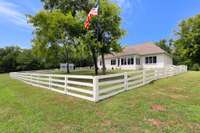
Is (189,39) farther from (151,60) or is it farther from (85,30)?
(85,30)

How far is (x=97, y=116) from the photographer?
5535 millimetres

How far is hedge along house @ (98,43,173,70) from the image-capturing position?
27547 millimetres

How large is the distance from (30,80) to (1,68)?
4080 cm

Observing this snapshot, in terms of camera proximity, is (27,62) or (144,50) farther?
(27,62)

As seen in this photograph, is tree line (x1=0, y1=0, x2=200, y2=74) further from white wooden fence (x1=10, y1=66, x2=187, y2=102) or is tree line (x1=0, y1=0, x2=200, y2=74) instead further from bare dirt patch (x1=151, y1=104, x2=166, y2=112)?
bare dirt patch (x1=151, y1=104, x2=166, y2=112)

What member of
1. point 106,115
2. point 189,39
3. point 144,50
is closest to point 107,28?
point 189,39

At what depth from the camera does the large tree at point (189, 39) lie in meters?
19.3

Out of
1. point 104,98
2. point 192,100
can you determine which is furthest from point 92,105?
point 192,100

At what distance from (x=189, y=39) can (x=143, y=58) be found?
9.85m

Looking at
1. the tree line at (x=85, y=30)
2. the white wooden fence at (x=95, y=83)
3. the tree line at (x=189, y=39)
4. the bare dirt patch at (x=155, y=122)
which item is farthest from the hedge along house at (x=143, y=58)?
the bare dirt patch at (x=155, y=122)

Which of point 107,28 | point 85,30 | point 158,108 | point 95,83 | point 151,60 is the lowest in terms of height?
point 158,108

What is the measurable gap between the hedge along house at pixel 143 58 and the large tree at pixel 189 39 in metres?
4.94

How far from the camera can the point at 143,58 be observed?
2945 centimetres

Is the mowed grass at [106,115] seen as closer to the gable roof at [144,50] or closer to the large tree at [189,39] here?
the large tree at [189,39]
